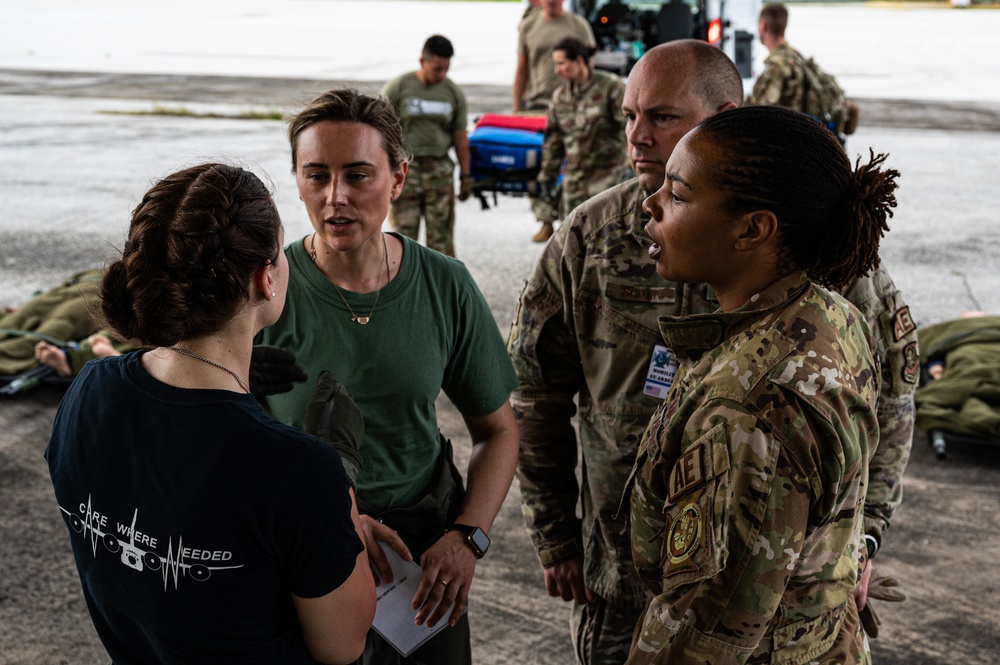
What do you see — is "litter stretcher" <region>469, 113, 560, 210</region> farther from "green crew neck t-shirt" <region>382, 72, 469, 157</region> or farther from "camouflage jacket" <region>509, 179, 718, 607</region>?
"camouflage jacket" <region>509, 179, 718, 607</region>

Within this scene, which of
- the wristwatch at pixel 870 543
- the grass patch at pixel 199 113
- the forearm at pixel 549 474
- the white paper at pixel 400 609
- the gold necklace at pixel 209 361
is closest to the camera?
the gold necklace at pixel 209 361

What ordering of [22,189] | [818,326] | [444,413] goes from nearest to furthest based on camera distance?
[818,326] → [444,413] → [22,189]

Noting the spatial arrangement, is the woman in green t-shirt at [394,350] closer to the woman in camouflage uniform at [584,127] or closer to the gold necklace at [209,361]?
the gold necklace at [209,361]

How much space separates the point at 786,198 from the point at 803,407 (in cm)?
33

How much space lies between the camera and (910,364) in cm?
214

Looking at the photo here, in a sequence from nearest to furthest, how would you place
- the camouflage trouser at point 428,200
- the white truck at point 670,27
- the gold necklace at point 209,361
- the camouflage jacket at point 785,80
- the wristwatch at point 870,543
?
the gold necklace at point 209,361 < the wristwatch at point 870,543 < the camouflage trouser at point 428,200 < the camouflage jacket at point 785,80 < the white truck at point 670,27

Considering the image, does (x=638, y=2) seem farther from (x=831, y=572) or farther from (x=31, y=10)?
(x=31, y=10)

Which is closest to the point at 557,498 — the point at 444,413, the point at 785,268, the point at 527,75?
the point at 785,268

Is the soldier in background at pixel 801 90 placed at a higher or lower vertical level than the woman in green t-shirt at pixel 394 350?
higher

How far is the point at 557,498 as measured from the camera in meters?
2.34

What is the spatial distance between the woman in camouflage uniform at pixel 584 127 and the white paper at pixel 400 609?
5.72 meters

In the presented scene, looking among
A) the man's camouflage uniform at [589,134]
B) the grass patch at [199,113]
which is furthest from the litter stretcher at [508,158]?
the grass patch at [199,113]

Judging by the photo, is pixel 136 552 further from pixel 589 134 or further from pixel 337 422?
pixel 589 134

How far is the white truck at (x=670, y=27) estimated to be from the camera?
991 centimetres
